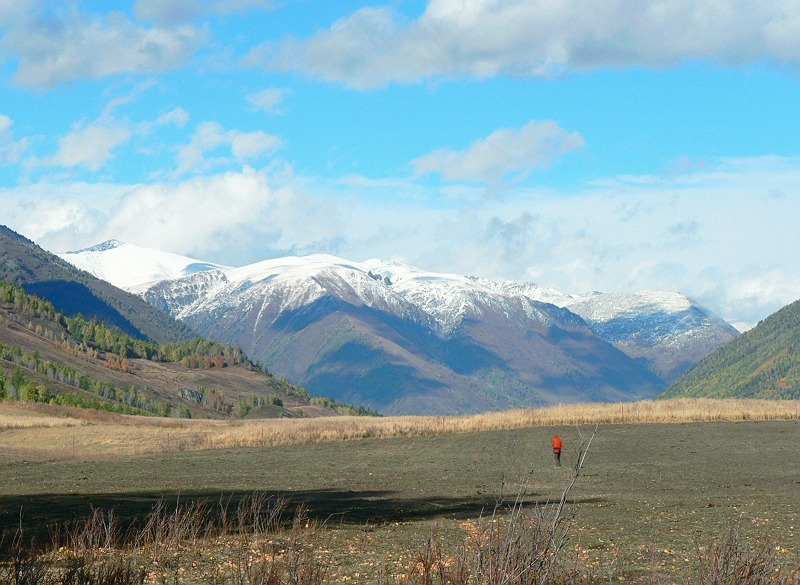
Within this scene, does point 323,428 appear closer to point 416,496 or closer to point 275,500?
point 416,496

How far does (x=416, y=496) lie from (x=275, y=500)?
218 inches

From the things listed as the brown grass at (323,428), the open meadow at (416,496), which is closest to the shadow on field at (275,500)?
the open meadow at (416,496)

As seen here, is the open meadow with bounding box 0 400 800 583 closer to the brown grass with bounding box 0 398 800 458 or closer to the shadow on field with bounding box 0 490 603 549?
the shadow on field with bounding box 0 490 603 549

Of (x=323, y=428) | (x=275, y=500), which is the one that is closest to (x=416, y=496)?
(x=275, y=500)

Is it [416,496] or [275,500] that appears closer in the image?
[275,500]

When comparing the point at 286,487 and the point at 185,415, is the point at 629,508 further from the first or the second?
the point at 185,415

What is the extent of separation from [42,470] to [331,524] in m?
28.0

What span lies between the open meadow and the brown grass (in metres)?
0.26

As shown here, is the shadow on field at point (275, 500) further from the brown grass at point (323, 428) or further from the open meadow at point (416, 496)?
the brown grass at point (323, 428)

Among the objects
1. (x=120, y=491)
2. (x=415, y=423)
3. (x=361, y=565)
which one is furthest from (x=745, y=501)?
(x=415, y=423)

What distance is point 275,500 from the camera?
35219mm

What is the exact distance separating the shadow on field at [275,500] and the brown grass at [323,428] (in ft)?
93.3

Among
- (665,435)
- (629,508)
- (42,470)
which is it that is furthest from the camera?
(665,435)

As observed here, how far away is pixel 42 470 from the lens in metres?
51.0
